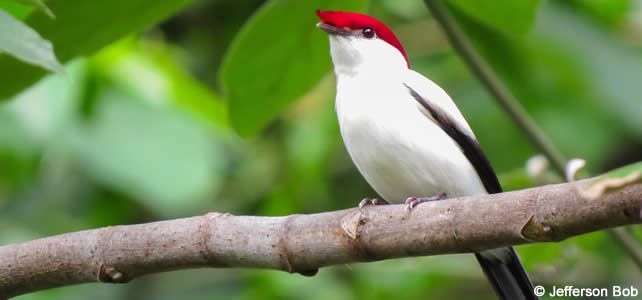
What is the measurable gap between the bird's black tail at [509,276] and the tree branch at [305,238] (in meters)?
0.94

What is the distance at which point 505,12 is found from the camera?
8.87 ft

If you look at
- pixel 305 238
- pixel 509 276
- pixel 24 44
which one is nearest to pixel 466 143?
pixel 509 276

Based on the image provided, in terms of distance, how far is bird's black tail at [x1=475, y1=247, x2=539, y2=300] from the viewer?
301 cm

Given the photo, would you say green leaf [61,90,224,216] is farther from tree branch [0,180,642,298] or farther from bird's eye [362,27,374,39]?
tree branch [0,180,642,298]

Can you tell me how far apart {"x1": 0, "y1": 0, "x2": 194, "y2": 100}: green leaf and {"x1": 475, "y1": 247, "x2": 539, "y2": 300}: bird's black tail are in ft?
Result: 4.16

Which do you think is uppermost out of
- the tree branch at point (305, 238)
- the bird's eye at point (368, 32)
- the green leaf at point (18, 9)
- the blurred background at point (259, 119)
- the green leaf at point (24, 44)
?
the green leaf at point (24, 44)

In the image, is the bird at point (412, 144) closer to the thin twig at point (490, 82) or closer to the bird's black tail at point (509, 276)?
the bird's black tail at point (509, 276)

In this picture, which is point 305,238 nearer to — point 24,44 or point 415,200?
point 415,200

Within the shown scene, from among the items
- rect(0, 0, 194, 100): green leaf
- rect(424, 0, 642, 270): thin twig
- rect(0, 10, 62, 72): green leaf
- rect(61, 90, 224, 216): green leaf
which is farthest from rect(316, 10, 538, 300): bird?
rect(0, 10, 62, 72): green leaf

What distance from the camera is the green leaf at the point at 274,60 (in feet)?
8.58

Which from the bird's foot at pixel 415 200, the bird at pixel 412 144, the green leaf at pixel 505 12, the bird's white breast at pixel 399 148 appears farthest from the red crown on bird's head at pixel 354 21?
the bird's foot at pixel 415 200

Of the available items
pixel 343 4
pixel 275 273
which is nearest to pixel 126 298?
pixel 275 273

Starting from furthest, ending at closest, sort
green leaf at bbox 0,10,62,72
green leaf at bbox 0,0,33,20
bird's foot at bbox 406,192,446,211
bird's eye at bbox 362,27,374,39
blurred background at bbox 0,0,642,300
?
bird's eye at bbox 362,27,374,39 → blurred background at bbox 0,0,642,300 → green leaf at bbox 0,0,33,20 → bird's foot at bbox 406,192,446,211 → green leaf at bbox 0,10,62,72

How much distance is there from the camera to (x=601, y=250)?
15.1 feet
